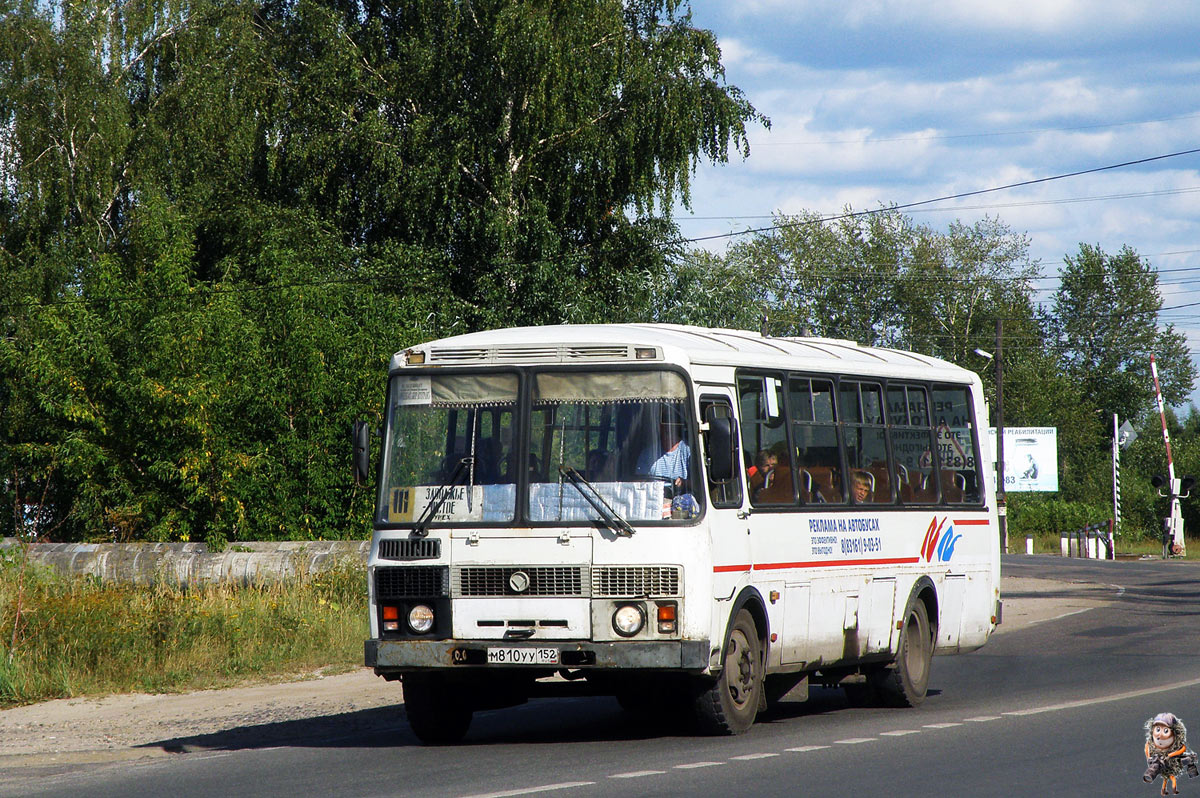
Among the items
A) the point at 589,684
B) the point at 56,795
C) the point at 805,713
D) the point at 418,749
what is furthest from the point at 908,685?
the point at 56,795

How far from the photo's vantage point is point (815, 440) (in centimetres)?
1278

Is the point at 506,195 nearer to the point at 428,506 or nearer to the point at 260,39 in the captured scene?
the point at 260,39

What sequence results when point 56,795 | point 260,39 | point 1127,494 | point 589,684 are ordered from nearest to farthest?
point 56,795 < point 589,684 < point 260,39 < point 1127,494

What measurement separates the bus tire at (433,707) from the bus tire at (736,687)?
5.87ft

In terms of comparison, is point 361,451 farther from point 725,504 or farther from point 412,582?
point 725,504

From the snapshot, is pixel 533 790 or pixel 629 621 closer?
pixel 533 790

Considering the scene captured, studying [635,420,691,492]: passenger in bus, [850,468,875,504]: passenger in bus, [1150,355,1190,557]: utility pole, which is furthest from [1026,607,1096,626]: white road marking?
[1150,355,1190,557]: utility pole

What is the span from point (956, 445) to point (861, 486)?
90.2 inches

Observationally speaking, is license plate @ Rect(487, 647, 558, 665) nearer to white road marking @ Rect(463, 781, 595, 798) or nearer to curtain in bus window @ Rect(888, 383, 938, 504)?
white road marking @ Rect(463, 781, 595, 798)

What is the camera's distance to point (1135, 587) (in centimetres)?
3528

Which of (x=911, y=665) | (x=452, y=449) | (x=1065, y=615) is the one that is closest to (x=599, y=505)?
(x=452, y=449)

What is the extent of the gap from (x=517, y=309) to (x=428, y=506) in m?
22.8

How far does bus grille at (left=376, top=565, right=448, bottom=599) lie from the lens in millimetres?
11016

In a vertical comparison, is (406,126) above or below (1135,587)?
above
